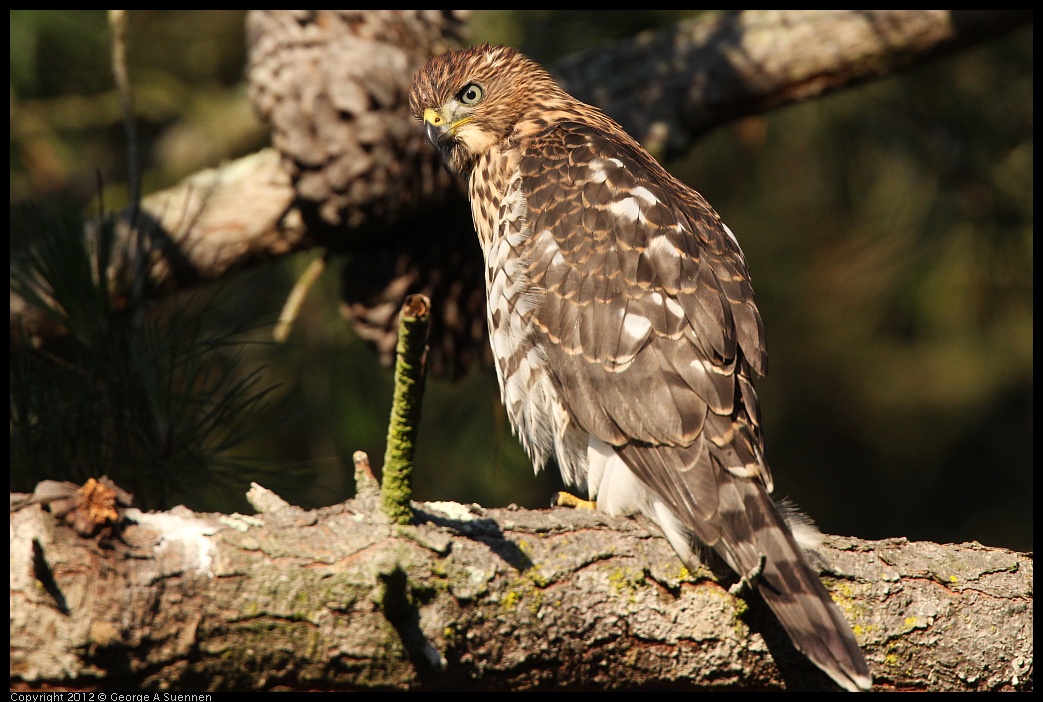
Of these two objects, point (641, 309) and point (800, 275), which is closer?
point (641, 309)

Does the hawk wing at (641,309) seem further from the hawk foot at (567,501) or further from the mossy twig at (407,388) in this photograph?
the mossy twig at (407,388)

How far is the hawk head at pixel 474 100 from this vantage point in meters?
3.23

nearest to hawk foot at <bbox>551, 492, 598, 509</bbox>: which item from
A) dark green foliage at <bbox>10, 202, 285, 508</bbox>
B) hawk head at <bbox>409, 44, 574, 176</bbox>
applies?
dark green foliage at <bbox>10, 202, 285, 508</bbox>

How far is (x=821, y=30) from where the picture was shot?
3730mm

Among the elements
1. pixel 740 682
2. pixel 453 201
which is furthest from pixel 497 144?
pixel 740 682

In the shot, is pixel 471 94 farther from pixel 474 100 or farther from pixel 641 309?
pixel 641 309

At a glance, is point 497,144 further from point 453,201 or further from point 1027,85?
point 1027,85

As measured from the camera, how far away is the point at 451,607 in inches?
74.3

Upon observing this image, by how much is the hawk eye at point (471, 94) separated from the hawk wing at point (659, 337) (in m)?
0.46

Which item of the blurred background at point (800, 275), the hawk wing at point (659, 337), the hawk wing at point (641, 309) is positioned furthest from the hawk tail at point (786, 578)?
the blurred background at point (800, 275)

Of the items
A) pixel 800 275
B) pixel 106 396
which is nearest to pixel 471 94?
pixel 106 396

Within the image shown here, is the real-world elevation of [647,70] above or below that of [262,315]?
above

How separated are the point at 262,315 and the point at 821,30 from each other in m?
2.45

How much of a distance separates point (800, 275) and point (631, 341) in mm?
4232
